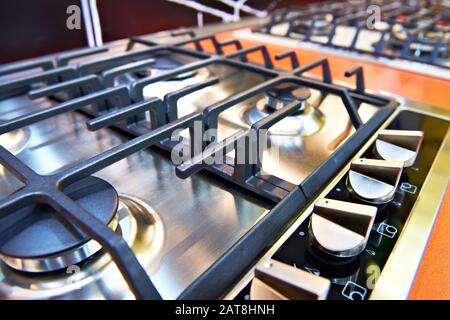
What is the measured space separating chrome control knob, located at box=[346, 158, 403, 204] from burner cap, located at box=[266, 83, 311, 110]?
21 cm

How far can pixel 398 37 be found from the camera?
3.37 ft

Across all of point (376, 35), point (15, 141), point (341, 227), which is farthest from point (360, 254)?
point (376, 35)

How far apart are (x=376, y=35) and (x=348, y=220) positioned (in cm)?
100

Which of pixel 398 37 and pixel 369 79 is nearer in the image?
pixel 369 79

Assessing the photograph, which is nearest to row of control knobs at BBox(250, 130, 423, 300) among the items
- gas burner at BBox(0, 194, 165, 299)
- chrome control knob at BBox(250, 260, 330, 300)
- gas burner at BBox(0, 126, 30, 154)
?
chrome control knob at BBox(250, 260, 330, 300)

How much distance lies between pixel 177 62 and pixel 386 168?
1.76 ft

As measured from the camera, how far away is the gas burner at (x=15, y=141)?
525 millimetres

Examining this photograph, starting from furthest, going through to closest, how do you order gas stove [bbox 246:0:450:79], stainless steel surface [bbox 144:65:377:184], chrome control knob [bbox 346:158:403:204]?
gas stove [bbox 246:0:450:79] → stainless steel surface [bbox 144:65:377:184] → chrome control knob [bbox 346:158:403:204]

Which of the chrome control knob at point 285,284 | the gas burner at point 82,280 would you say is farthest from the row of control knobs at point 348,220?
the gas burner at point 82,280

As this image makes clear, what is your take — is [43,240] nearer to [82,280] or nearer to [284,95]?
[82,280]

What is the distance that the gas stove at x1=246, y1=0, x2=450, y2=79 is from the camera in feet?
2.95

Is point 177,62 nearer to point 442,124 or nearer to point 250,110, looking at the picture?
point 250,110

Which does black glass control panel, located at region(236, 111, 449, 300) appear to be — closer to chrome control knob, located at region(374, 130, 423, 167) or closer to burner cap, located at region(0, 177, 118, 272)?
chrome control knob, located at region(374, 130, 423, 167)
